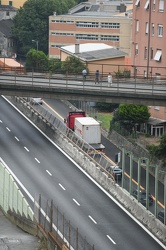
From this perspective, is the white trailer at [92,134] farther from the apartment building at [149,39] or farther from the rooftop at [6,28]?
the rooftop at [6,28]

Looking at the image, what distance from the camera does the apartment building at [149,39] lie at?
121625 mm

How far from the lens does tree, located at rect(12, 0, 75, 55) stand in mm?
185875

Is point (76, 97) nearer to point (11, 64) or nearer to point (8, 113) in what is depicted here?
point (8, 113)

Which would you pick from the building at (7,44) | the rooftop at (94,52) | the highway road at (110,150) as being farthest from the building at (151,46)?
the building at (7,44)

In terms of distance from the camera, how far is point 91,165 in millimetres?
102125

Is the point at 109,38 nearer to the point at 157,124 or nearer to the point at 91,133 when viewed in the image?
the point at 157,124

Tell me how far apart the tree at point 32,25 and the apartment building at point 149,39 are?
59.5 m

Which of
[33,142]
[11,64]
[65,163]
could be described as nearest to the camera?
[65,163]

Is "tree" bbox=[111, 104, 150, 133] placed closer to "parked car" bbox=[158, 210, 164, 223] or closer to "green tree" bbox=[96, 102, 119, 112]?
"green tree" bbox=[96, 102, 119, 112]

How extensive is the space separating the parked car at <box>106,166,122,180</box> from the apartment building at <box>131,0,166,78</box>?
21161 millimetres

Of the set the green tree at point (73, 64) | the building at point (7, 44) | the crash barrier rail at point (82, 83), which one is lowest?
the building at point (7, 44)

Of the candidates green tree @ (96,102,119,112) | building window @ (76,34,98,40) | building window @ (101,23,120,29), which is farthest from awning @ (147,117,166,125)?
building window @ (76,34,98,40)

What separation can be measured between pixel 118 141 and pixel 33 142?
8367 mm

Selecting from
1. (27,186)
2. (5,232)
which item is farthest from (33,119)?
(5,232)
